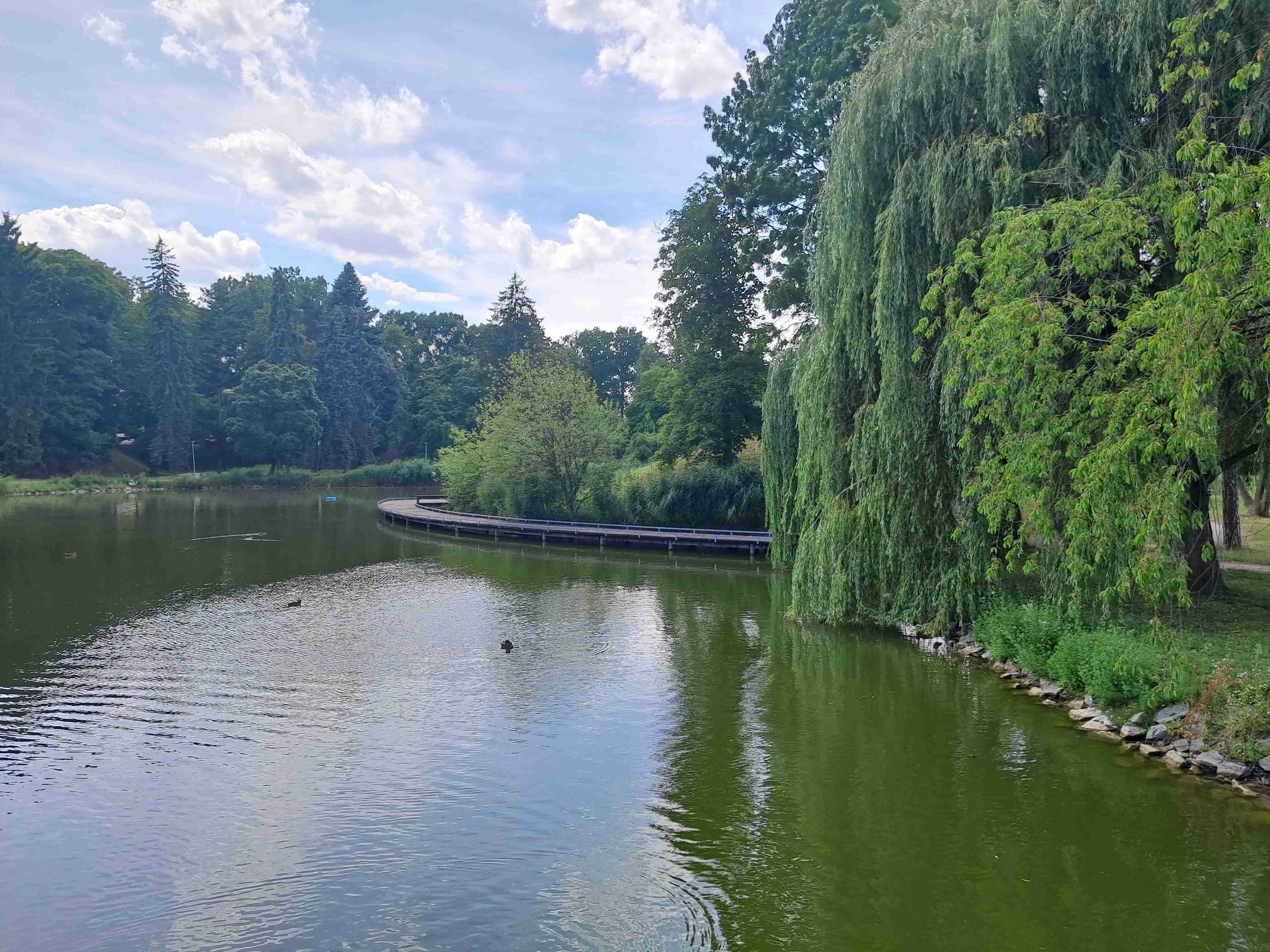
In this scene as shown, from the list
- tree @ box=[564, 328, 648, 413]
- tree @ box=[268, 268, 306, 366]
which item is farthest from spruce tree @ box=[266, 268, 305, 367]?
tree @ box=[564, 328, 648, 413]

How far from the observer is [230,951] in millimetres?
7371

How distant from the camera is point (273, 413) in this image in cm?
8269

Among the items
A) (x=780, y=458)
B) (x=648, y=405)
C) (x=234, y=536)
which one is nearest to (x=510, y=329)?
(x=648, y=405)

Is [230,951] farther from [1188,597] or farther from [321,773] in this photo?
[1188,597]

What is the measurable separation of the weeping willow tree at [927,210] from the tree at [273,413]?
7265 centimetres

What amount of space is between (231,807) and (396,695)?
489 centimetres

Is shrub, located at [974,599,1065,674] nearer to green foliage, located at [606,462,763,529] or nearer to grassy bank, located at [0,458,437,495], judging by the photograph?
green foliage, located at [606,462,763,529]

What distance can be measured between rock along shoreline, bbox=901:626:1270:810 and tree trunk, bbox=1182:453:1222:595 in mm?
2128

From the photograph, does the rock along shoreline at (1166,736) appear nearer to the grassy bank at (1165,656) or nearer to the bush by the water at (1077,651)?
the grassy bank at (1165,656)

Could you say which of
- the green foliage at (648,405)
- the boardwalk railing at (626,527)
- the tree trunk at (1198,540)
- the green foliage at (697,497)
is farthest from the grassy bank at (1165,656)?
the green foliage at (648,405)

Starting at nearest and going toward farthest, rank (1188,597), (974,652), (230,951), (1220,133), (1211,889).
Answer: (230,951) < (1211,889) < (1188,597) < (1220,133) < (974,652)

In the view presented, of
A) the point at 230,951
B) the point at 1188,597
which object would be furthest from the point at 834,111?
the point at 230,951

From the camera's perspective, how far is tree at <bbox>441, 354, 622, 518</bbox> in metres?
42.4

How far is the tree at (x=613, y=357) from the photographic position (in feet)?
313
